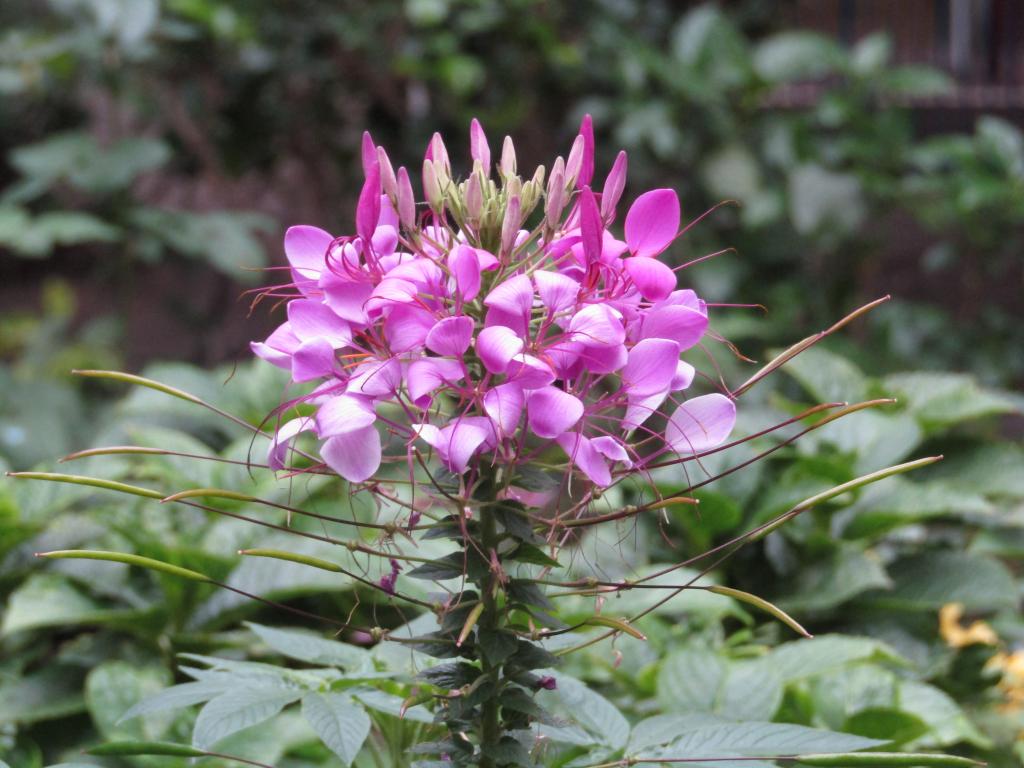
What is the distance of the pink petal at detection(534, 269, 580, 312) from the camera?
61 centimetres

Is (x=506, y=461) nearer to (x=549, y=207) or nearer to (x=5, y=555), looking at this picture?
(x=549, y=207)

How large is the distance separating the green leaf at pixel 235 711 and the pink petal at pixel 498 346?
0.27 metres

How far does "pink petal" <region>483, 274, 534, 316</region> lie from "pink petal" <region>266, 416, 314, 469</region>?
0.43 ft

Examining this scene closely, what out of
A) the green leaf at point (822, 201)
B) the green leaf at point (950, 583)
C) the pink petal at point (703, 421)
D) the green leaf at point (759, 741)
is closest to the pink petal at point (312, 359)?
the pink petal at point (703, 421)

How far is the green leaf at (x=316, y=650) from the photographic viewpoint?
2.57 ft

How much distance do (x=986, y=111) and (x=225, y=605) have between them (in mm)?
3791

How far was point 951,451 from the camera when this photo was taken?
1.83 metres

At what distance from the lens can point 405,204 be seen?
0.64 meters

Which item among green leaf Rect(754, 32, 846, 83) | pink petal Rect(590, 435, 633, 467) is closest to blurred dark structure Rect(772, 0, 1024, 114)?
green leaf Rect(754, 32, 846, 83)

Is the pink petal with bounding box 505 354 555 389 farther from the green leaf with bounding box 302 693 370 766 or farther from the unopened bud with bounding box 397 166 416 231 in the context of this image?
the green leaf with bounding box 302 693 370 766

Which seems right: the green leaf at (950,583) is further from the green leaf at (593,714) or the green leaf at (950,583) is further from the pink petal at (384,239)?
the pink petal at (384,239)

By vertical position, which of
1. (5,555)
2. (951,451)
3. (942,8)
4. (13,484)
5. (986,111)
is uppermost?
(942,8)

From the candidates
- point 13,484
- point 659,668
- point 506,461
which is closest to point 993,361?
point 659,668

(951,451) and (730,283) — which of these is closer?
(951,451)
